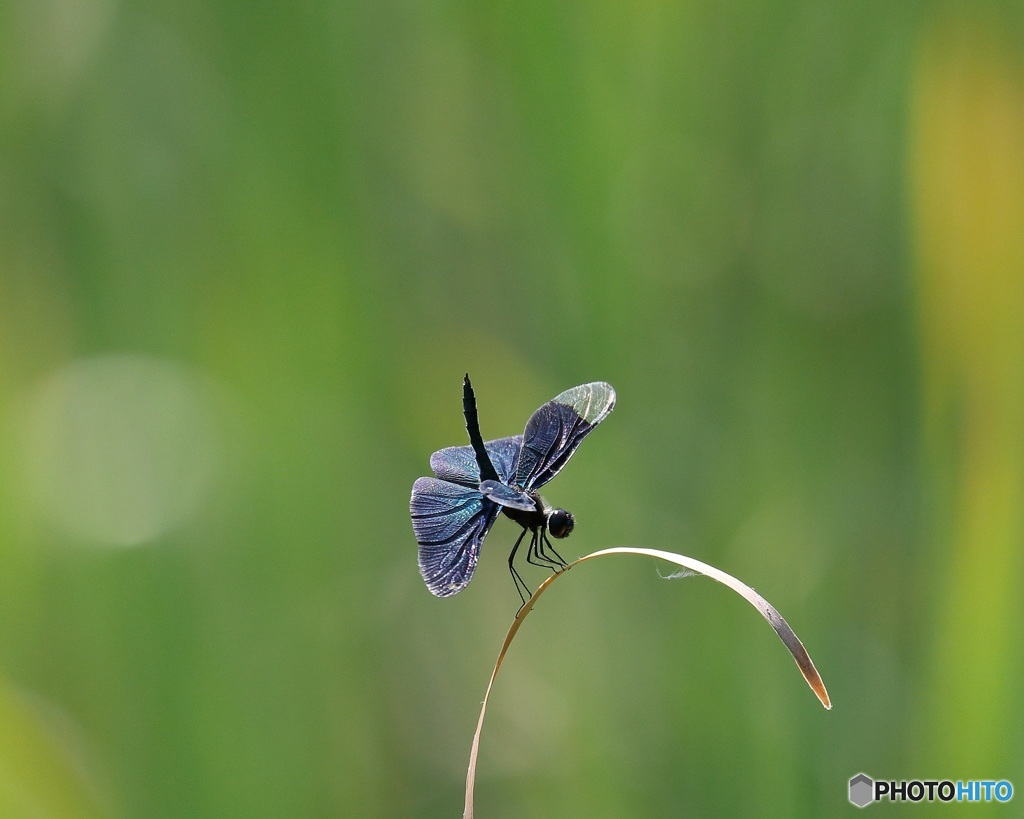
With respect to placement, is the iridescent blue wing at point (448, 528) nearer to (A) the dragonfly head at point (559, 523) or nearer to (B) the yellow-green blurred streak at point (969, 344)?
(A) the dragonfly head at point (559, 523)

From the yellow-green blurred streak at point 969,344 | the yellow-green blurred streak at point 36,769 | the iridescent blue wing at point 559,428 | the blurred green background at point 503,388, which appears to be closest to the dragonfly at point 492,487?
the iridescent blue wing at point 559,428

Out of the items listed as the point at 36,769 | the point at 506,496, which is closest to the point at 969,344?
the point at 506,496

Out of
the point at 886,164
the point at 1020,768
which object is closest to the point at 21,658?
the point at 1020,768

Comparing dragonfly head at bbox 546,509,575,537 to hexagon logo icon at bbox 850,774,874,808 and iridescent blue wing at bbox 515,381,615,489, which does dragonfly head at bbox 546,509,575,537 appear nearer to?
iridescent blue wing at bbox 515,381,615,489

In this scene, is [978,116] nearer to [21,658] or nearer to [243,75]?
[243,75]

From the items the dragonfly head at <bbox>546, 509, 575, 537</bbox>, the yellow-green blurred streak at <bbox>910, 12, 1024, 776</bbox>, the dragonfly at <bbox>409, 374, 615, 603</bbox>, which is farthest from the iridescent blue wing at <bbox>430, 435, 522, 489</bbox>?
the yellow-green blurred streak at <bbox>910, 12, 1024, 776</bbox>

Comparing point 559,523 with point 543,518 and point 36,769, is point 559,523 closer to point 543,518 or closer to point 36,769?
point 543,518
